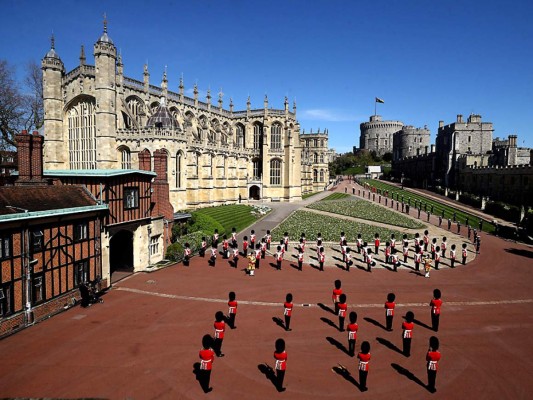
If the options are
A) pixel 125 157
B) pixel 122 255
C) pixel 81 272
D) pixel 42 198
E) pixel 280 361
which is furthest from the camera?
pixel 125 157

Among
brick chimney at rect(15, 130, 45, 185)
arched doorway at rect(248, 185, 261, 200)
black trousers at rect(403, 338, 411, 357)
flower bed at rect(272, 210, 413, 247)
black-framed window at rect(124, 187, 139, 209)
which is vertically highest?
brick chimney at rect(15, 130, 45, 185)

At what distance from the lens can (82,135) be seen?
4194cm

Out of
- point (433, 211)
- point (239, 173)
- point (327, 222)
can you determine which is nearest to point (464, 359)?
point (327, 222)

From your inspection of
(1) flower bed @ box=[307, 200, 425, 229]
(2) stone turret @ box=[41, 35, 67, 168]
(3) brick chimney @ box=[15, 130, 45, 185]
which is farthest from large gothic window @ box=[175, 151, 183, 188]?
(3) brick chimney @ box=[15, 130, 45, 185]

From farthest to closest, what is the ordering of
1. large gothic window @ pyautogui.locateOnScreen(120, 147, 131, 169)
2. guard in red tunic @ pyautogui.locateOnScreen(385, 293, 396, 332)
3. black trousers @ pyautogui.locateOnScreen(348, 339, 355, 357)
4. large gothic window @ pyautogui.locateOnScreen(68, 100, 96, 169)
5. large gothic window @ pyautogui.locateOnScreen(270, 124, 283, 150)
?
large gothic window @ pyautogui.locateOnScreen(270, 124, 283, 150) → large gothic window @ pyautogui.locateOnScreen(68, 100, 96, 169) → large gothic window @ pyautogui.locateOnScreen(120, 147, 131, 169) → guard in red tunic @ pyautogui.locateOnScreen(385, 293, 396, 332) → black trousers @ pyautogui.locateOnScreen(348, 339, 355, 357)

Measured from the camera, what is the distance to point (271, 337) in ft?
42.3

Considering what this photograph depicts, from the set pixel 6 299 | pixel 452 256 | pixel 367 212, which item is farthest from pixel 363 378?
pixel 367 212

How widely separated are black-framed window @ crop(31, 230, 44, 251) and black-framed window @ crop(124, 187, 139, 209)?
19.3 ft

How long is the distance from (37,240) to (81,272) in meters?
3.04

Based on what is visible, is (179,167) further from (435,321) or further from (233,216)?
(435,321)

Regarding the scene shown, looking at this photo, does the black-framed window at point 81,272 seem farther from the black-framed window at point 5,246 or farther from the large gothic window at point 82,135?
the large gothic window at point 82,135

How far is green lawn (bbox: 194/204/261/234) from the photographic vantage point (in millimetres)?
35750

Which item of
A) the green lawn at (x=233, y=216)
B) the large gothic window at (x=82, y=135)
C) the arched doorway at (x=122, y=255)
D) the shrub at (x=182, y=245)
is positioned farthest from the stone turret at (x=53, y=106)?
the arched doorway at (x=122, y=255)

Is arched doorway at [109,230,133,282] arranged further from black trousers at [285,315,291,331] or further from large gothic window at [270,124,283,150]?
large gothic window at [270,124,283,150]
